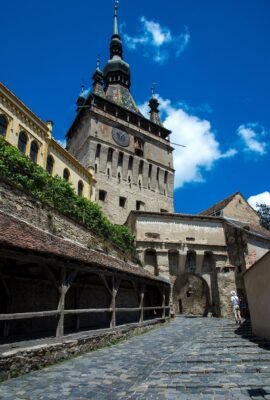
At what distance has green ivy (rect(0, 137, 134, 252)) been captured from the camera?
12719 mm

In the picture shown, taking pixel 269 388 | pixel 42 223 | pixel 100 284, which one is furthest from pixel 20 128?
pixel 269 388

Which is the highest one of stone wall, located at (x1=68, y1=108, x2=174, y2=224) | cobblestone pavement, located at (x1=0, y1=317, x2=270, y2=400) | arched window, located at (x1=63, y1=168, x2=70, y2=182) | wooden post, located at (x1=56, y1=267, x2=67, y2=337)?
stone wall, located at (x1=68, y1=108, x2=174, y2=224)

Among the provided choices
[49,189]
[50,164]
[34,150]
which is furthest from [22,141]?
[49,189]

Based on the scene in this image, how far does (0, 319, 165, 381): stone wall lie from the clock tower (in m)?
22.2

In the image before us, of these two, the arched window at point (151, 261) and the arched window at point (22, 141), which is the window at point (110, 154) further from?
the arched window at point (22, 141)

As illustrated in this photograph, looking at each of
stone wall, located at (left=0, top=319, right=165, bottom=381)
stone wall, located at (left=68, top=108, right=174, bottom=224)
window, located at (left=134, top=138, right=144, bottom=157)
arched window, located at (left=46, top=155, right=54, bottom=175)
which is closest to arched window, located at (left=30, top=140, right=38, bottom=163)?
arched window, located at (left=46, top=155, right=54, bottom=175)

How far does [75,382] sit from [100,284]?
911 centimetres

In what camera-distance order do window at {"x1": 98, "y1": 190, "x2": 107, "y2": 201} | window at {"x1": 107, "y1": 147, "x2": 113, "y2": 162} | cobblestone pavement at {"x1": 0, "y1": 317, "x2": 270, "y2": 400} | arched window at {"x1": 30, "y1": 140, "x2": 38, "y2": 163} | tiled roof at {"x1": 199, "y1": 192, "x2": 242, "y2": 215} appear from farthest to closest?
tiled roof at {"x1": 199, "y1": 192, "x2": 242, "y2": 215}, window at {"x1": 107, "y1": 147, "x2": 113, "y2": 162}, window at {"x1": 98, "y1": 190, "x2": 107, "y2": 201}, arched window at {"x1": 30, "y1": 140, "x2": 38, "y2": 163}, cobblestone pavement at {"x1": 0, "y1": 317, "x2": 270, "y2": 400}

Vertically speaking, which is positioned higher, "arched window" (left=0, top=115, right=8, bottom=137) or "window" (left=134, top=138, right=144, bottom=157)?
"window" (left=134, top=138, right=144, bottom=157)

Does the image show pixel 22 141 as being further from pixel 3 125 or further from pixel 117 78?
pixel 117 78

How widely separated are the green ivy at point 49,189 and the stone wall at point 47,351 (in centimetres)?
605

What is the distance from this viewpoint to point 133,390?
15.7 ft

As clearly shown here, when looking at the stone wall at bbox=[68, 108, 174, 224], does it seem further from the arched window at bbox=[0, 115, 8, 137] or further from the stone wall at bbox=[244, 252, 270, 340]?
the stone wall at bbox=[244, 252, 270, 340]

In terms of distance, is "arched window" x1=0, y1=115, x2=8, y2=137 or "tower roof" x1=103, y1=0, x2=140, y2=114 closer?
"arched window" x1=0, y1=115, x2=8, y2=137
